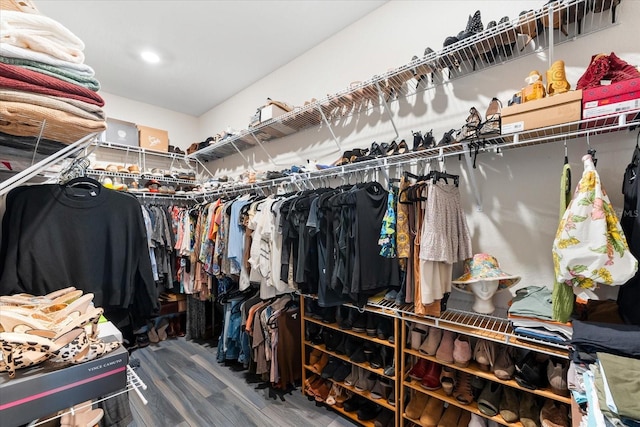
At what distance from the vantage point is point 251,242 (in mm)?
2314

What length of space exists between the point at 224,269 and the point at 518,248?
2.25 meters

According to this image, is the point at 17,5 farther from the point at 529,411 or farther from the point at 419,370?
the point at 529,411

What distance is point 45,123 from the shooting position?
0.70 metres

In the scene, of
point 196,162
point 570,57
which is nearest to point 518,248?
point 570,57

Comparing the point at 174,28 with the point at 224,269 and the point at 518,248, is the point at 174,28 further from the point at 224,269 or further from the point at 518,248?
the point at 518,248

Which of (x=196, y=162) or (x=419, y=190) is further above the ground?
(x=196, y=162)

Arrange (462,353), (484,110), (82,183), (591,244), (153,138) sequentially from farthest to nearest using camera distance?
(153,138), (484,110), (462,353), (82,183), (591,244)

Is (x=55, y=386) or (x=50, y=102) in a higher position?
(x=50, y=102)

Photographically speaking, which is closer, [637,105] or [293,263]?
[637,105]

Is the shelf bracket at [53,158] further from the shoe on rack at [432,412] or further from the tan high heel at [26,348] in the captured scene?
the shoe on rack at [432,412]

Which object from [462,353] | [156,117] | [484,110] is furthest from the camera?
[156,117]

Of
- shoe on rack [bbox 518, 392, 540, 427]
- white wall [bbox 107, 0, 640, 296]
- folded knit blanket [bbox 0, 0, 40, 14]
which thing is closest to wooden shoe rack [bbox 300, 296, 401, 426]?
shoe on rack [bbox 518, 392, 540, 427]

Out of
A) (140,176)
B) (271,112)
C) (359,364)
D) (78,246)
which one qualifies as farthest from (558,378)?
(140,176)

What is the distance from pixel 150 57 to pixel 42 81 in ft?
8.50
